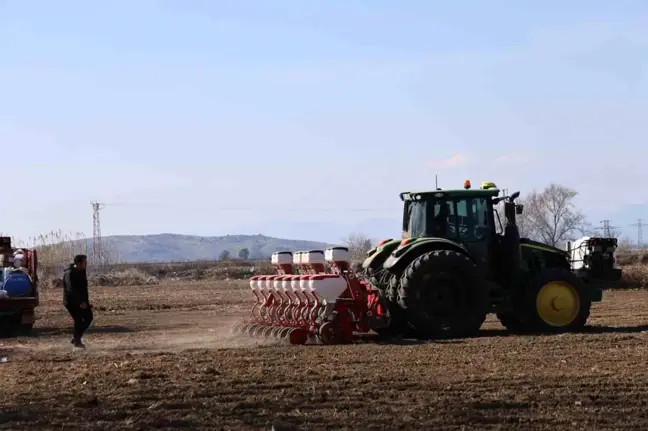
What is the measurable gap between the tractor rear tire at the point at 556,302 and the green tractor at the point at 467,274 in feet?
0.05

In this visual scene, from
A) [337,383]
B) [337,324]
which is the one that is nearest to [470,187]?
[337,324]

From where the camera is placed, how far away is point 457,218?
659 inches

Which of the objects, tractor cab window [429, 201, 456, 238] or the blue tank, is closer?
tractor cab window [429, 201, 456, 238]

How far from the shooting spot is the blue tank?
1892 cm

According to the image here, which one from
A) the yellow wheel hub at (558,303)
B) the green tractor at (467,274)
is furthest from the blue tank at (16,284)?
the yellow wheel hub at (558,303)

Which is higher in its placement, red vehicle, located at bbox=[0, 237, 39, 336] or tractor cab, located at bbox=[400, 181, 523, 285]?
tractor cab, located at bbox=[400, 181, 523, 285]

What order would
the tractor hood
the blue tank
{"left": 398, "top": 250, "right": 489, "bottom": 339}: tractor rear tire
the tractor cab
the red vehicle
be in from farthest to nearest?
the blue tank → the red vehicle → the tractor hood → the tractor cab → {"left": 398, "top": 250, "right": 489, "bottom": 339}: tractor rear tire

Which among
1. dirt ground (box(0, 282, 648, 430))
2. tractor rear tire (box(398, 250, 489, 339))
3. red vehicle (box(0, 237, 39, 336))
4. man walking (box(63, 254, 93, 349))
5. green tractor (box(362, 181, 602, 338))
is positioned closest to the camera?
dirt ground (box(0, 282, 648, 430))

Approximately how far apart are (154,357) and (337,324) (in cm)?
300

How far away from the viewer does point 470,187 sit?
17266mm

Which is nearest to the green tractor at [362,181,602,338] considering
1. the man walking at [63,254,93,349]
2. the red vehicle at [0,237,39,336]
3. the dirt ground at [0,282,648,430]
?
the dirt ground at [0,282,648,430]

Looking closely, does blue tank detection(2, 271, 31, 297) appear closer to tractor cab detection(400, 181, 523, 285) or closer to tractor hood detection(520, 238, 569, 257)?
tractor cab detection(400, 181, 523, 285)

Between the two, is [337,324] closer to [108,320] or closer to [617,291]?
[108,320]

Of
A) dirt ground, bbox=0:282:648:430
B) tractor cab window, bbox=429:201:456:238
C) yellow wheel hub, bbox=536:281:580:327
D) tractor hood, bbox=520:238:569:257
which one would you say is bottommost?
dirt ground, bbox=0:282:648:430
